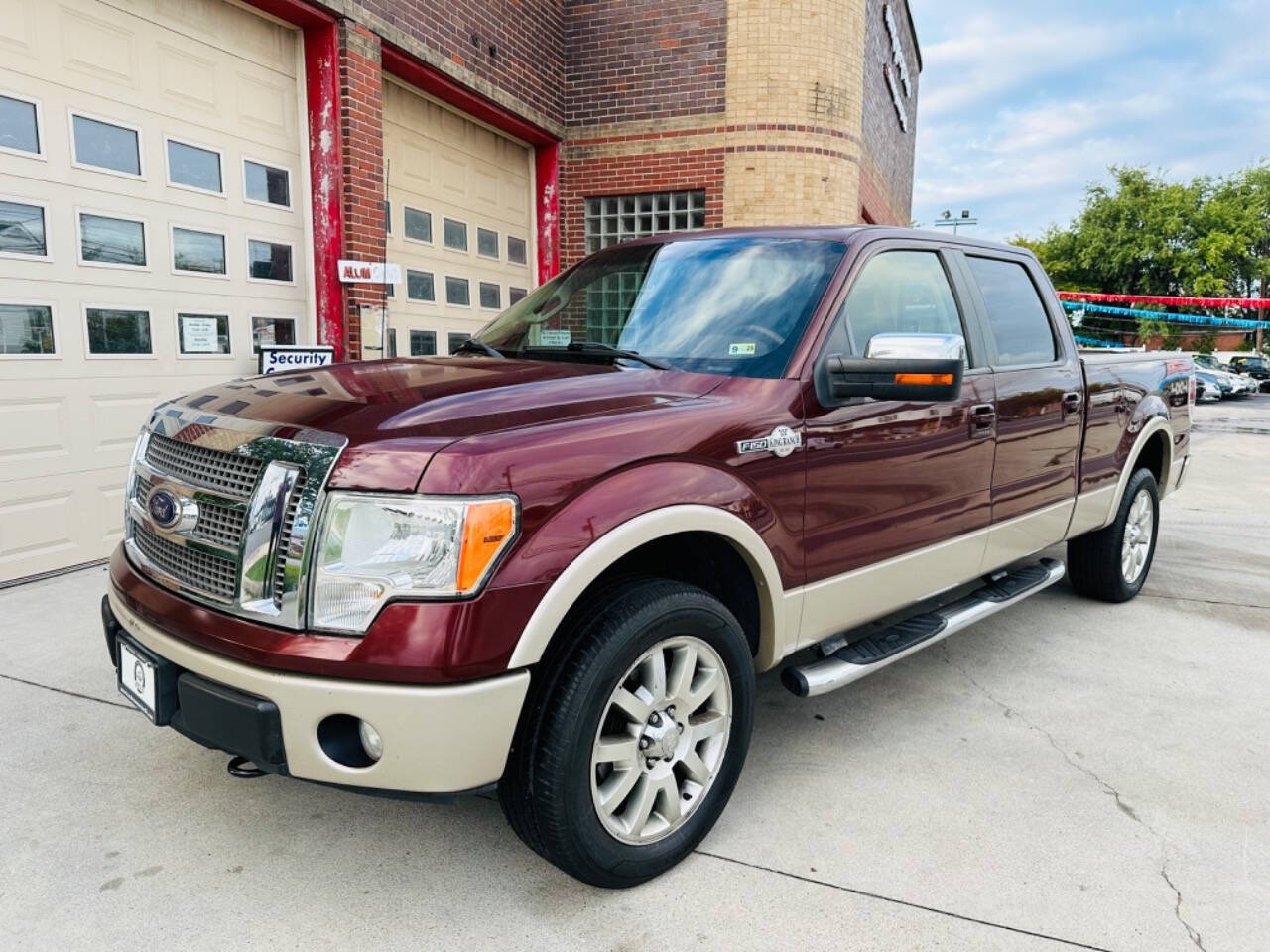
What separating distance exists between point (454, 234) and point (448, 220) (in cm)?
16

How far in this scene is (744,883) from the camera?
2.54 metres

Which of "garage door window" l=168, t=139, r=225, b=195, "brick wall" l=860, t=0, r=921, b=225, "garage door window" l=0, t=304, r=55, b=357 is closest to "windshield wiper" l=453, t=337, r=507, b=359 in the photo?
"garage door window" l=0, t=304, r=55, b=357

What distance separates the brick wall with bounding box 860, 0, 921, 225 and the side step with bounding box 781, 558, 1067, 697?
8.89 meters

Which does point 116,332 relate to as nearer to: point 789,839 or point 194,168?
point 194,168

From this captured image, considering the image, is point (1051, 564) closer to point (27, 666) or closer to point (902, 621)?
point (902, 621)

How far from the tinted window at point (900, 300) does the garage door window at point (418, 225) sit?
5.47 metres

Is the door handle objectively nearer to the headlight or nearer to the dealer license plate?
the headlight

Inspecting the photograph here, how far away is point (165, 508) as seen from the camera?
8.11ft

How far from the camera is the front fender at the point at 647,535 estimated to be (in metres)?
2.17

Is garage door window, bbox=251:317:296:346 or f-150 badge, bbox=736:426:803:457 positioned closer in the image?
f-150 badge, bbox=736:426:803:457

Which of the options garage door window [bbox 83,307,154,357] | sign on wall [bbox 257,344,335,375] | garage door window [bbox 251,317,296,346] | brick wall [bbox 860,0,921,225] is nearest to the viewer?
garage door window [bbox 83,307,154,357]

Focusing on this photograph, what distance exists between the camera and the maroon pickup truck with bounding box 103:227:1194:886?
2094mm

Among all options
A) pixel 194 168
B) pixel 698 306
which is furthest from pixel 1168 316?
pixel 698 306

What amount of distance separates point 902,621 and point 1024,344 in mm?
1515
